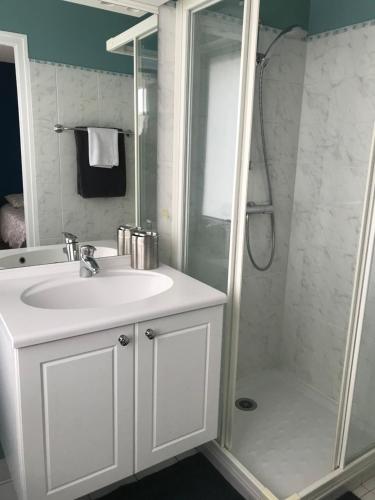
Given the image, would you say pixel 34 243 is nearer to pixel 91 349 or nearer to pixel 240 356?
pixel 91 349

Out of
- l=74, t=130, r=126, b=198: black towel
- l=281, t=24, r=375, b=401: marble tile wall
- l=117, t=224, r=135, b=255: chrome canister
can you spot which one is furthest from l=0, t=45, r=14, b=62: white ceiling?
l=281, t=24, r=375, b=401: marble tile wall

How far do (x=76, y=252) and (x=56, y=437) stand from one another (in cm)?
83

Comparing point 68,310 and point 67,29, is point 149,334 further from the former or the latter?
point 67,29

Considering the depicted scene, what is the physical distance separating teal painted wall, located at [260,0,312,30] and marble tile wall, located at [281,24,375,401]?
0.16 metres

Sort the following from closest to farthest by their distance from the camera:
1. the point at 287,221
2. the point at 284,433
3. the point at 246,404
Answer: the point at 284,433 < the point at 246,404 < the point at 287,221

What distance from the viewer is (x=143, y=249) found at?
1.99 m

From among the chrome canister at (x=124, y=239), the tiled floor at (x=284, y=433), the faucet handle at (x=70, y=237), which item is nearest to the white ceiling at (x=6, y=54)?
the faucet handle at (x=70, y=237)

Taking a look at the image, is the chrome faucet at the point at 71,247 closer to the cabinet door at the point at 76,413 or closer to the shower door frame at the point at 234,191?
the shower door frame at the point at 234,191

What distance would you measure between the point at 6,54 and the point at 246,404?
2.16m

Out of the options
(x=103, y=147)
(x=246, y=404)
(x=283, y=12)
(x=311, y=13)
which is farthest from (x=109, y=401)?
(x=311, y=13)

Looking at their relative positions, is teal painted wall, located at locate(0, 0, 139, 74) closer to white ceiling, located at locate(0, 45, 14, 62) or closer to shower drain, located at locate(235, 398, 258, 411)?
white ceiling, located at locate(0, 45, 14, 62)

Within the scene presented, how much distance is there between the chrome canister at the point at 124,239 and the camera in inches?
80.1

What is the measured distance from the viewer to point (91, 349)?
4.72ft

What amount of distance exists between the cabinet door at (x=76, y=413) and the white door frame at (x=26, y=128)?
67 cm
